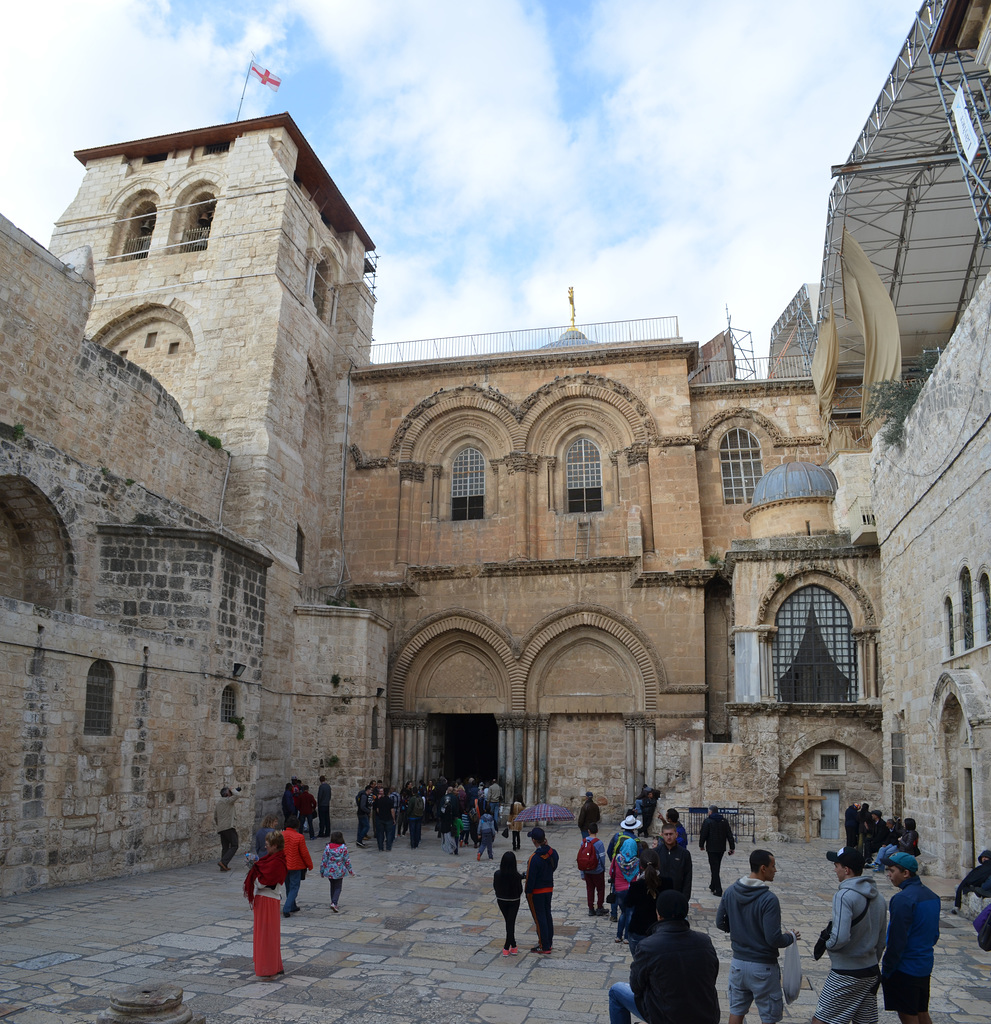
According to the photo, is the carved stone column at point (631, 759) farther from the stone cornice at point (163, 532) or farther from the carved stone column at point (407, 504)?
the stone cornice at point (163, 532)

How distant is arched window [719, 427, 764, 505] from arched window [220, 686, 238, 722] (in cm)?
1309

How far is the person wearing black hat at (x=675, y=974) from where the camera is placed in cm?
406

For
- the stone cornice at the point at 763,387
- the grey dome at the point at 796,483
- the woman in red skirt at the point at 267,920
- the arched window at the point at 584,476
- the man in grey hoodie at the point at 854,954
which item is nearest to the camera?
the man in grey hoodie at the point at 854,954

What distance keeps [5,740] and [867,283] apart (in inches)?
743

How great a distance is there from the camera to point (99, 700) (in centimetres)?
1230

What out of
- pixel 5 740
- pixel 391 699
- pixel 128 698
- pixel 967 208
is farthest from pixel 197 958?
pixel 967 208

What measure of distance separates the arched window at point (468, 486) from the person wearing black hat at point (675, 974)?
1928 centimetres

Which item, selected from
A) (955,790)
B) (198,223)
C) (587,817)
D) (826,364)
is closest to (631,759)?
(955,790)

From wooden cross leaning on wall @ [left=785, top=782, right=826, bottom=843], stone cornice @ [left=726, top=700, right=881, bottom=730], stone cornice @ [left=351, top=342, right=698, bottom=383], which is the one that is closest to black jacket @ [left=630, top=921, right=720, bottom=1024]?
stone cornice @ [left=726, top=700, right=881, bottom=730]

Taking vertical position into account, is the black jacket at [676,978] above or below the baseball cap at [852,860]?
below

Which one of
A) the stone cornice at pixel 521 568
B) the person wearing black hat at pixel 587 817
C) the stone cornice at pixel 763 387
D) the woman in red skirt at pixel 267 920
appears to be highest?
the stone cornice at pixel 763 387

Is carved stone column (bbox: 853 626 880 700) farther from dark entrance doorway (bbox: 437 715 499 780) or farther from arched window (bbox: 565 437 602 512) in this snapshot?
dark entrance doorway (bbox: 437 715 499 780)

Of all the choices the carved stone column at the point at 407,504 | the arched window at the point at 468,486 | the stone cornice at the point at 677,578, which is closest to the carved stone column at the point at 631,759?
the stone cornice at the point at 677,578

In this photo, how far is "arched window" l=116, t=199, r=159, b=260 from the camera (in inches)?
955
